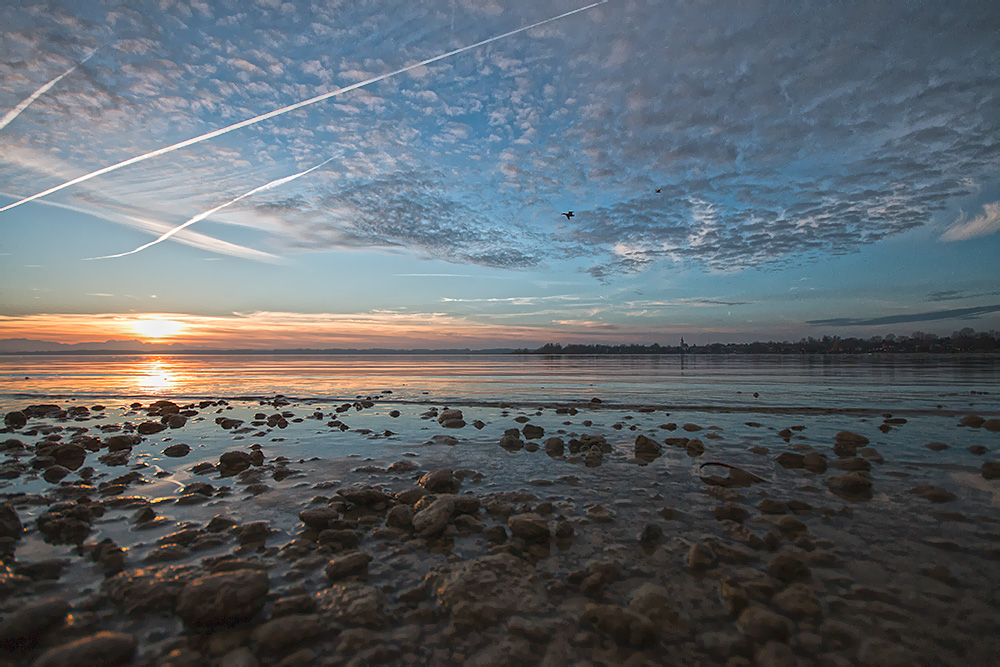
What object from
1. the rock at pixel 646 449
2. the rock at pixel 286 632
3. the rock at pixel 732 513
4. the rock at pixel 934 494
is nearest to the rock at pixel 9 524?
the rock at pixel 286 632

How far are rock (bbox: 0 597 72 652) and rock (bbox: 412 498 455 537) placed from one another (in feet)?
12.2

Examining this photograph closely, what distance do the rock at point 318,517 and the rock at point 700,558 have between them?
5065mm

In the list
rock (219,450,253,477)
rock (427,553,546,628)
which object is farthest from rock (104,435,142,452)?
rock (427,553,546,628)

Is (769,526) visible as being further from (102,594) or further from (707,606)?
(102,594)

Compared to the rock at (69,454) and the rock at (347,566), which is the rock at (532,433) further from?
the rock at (69,454)

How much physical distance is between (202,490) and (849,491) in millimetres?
11936

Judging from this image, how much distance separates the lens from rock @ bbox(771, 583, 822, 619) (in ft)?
13.6

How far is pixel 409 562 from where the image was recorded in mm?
5371

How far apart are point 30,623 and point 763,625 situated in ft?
21.8

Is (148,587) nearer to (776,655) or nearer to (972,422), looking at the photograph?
(776,655)

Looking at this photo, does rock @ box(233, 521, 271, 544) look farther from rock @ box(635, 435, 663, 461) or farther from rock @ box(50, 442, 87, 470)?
rock @ box(635, 435, 663, 461)

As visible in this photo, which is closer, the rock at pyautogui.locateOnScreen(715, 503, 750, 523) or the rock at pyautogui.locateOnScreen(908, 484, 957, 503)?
the rock at pyautogui.locateOnScreen(715, 503, 750, 523)

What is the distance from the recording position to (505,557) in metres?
5.45

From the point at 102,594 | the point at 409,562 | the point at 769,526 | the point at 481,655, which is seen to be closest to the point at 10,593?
the point at 102,594
